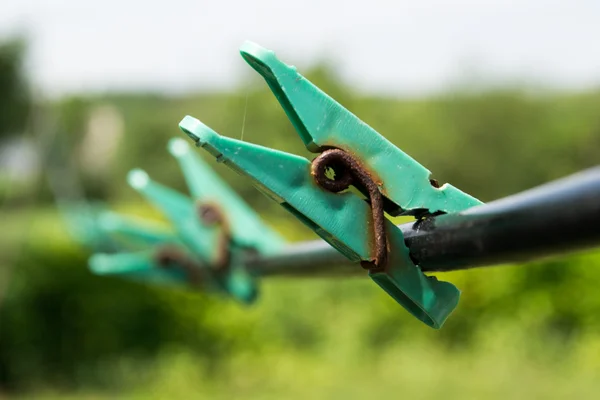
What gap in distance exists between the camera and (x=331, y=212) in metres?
0.39

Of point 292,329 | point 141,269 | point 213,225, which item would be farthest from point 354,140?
point 292,329

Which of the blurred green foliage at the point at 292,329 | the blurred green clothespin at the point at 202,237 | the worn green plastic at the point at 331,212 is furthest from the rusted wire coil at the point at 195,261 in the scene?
the blurred green foliage at the point at 292,329

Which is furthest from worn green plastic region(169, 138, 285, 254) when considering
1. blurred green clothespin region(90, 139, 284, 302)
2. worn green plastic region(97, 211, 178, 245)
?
worn green plastic region(97, 211, 178, 245)

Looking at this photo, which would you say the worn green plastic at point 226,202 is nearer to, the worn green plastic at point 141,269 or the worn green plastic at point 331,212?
the worn green plastic at point 141,269

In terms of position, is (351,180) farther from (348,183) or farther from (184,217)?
(184,217)

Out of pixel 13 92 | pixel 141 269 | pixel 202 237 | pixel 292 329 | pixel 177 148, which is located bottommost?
pixel 292 329

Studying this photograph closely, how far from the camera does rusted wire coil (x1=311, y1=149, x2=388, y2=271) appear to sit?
38cm

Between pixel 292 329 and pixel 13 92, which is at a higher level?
pixel 13 92

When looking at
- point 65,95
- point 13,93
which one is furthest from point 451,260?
point 65,95

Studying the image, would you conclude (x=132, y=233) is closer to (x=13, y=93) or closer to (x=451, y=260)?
(x=451, y=260)

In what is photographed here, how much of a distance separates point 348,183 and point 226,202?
62 cm

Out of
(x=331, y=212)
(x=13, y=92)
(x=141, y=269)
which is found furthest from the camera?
(x=13, y=92)

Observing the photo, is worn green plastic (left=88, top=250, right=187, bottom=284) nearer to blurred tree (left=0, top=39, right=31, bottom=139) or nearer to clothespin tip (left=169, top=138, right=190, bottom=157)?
clothespin tip (left=169, top=138, right=190, bottom=157)

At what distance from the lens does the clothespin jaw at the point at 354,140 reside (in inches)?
14.7
